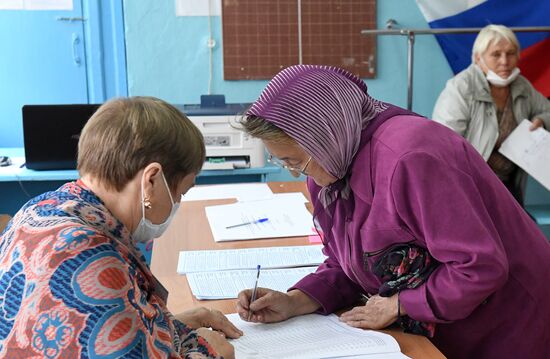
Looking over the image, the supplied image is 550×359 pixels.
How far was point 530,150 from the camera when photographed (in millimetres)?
3490

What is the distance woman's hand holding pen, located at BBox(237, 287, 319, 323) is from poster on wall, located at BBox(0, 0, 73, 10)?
332cm

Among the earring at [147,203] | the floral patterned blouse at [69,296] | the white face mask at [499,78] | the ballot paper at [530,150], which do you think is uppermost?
the white face mask at [499,78]

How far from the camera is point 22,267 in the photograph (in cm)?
86

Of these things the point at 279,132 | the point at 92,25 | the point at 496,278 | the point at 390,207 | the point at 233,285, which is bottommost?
the point at 233,285

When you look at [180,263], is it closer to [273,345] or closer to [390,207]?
[273,345]

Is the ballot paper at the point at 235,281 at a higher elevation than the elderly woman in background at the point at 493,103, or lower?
lower

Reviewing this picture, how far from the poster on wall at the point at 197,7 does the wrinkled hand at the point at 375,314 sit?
3136 millimetres

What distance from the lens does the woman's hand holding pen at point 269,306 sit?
4.36ft

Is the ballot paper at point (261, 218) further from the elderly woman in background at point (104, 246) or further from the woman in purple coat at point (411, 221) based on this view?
the elderly woman in background at point (104, 246)

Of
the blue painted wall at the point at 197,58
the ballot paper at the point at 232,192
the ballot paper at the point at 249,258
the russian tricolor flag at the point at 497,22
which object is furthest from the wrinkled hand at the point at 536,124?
the ballot paper at the point at 249,258

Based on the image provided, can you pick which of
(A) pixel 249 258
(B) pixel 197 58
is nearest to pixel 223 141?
(B) pixel 197 58

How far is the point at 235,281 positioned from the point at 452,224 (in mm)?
636

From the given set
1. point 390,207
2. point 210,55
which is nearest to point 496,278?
point 390,207

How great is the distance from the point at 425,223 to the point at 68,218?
58 centimetres
